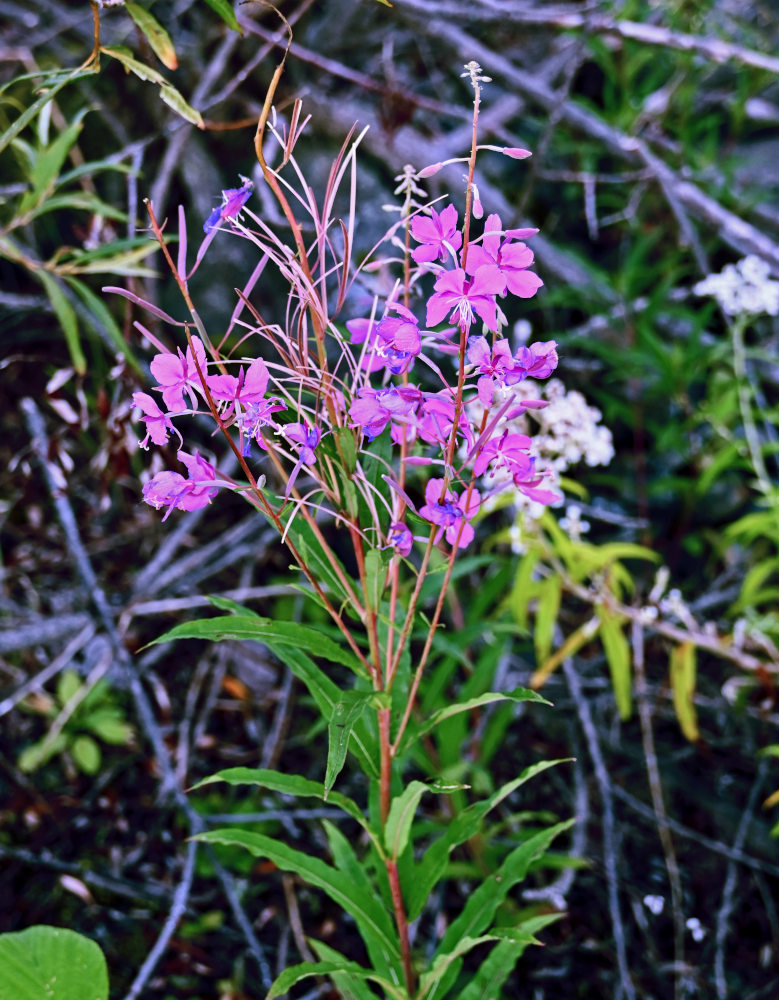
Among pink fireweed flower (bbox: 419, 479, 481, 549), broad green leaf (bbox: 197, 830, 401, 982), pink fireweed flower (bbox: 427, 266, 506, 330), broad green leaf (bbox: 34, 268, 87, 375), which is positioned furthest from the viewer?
broad green leaf (bbox: 34, 268, 87, 375)

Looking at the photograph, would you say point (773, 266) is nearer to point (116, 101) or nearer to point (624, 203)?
point (624, 203)

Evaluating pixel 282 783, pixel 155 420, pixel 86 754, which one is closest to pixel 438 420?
pixel 155 420

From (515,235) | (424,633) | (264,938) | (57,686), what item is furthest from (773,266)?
(57,686)

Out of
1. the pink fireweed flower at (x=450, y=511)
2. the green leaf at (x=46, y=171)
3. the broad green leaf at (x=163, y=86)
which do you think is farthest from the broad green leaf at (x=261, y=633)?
the green leaf at (x=46, y=171)

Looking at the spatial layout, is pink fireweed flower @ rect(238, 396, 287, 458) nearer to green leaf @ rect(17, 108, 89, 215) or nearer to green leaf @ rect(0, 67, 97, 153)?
green leaf @ rect(0, 67, 97, 153)

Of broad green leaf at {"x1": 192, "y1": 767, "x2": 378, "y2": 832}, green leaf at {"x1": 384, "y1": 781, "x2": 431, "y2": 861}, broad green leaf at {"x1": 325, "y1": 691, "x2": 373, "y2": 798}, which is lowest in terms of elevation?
green leaf at {"x1": 384, "y1": 781, "x2": 431, "y2": 861}

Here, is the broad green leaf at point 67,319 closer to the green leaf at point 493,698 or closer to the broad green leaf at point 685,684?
the green leaf at point 493,698

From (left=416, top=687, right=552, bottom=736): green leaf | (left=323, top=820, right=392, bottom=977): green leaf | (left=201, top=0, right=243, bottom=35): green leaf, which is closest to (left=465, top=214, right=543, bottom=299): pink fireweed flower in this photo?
(left=416, top=687, right=552, bottom=736): green leaf
